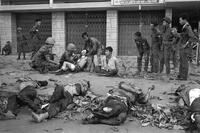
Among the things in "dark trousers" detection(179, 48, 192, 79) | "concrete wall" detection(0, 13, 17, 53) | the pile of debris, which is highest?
"concrete wall" detection(0, 13, 17, 53)

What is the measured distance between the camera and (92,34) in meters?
15.8

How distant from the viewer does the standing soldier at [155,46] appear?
29.7 feet

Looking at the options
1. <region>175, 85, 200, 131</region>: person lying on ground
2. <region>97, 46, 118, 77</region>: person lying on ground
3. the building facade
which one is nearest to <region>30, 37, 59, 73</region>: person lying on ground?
<region>97, 46, 118, 77</region>: person lying on ground

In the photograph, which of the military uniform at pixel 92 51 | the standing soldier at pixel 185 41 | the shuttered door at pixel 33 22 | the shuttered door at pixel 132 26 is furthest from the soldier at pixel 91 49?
the shuttered door at pixel 33 22

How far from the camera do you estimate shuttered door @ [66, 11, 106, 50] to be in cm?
1564

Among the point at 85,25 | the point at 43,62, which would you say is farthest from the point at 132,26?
the point at 43,62

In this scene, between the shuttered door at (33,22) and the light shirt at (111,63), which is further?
the shuttered door at (33,22)

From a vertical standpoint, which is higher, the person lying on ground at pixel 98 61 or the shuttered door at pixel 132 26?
the shuttered door at pixel 132 26

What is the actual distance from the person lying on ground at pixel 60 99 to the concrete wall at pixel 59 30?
9.71 metres

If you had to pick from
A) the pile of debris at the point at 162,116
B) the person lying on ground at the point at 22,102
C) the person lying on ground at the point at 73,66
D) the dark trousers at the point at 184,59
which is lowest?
the pile of debris at the point at 162,116

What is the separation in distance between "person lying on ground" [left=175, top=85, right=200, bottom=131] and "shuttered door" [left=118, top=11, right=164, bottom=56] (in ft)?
29.9

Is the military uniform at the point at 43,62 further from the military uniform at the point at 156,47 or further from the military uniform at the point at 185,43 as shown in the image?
the military uniform at the point at 185,43

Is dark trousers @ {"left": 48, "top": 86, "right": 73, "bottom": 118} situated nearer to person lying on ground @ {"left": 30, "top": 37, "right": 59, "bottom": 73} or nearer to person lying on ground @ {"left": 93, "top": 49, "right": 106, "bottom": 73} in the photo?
person lying on ground @ {"left": 93, "top": 49, "right": 106, "bottom": 73}

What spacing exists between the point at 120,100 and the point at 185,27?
388cm
